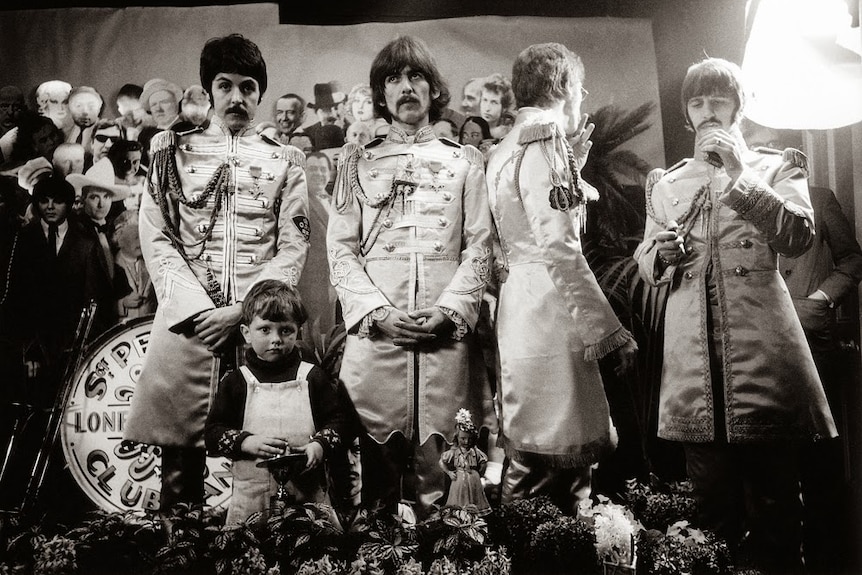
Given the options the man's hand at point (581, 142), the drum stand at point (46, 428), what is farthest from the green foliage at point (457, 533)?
the drum stand at point (46, 428)

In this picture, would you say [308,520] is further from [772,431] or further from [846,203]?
[846,203]

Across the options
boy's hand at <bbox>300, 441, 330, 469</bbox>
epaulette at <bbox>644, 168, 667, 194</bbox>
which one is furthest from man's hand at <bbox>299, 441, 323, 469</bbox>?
epaulette at <bbox>644, 168, 667, 194</bbox>

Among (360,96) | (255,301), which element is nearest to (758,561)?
(255,301)

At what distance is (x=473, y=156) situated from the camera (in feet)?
12.1

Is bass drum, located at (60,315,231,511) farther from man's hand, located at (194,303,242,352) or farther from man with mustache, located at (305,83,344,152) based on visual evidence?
man with mustache, located at (305,83,344,152)

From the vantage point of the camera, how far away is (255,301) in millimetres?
3363

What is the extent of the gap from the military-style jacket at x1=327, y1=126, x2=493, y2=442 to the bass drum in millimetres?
924

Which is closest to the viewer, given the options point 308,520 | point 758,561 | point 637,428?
point 308,520

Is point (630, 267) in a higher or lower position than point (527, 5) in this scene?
lower

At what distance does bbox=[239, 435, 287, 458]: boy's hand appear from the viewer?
3.18 m

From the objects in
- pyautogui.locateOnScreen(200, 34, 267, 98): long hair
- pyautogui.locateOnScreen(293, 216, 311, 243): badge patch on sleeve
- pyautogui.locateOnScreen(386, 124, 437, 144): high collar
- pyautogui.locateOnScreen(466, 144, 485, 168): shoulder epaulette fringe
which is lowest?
pyautogui.locateOnScreen(293, 216, 311, 243): badge patch on sleeve

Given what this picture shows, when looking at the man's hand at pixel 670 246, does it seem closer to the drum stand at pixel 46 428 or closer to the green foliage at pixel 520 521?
the green foliage at pixel 520 521

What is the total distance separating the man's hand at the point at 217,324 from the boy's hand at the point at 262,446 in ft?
1.68

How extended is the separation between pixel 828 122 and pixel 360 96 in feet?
7.30
